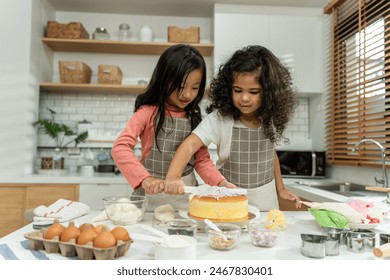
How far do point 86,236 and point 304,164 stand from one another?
2.20 metres

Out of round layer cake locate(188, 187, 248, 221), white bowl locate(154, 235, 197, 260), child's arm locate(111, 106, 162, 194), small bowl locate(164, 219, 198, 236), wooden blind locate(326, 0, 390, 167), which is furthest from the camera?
wooden blind locate(326, 0, 390, 167)

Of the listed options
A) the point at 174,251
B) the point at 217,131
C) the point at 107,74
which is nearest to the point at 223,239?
the point at 174,251

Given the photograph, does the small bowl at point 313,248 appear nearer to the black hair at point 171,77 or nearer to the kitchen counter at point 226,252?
the kitchen counter at point 226,252

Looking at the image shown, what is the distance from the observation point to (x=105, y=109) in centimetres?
289

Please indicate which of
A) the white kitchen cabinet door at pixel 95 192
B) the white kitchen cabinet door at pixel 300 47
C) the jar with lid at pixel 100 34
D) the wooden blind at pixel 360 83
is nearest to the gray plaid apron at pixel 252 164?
the wooden blind at pixel 360 83

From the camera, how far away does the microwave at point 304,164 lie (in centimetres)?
254

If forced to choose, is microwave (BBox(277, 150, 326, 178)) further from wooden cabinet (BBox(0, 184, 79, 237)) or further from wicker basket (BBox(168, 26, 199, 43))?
wooden cabinet (BBox(0, 184, 79, 237))

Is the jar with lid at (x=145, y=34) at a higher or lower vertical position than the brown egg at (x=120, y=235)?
higher

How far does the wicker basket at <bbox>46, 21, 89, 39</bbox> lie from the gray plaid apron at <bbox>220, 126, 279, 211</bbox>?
6.22 ft

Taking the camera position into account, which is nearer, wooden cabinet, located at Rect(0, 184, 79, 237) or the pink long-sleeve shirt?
the pink long-sleeve shirt

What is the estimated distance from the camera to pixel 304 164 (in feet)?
8.35

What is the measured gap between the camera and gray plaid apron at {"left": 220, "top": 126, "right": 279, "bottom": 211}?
1257mm

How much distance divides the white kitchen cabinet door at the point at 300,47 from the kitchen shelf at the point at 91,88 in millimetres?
1183

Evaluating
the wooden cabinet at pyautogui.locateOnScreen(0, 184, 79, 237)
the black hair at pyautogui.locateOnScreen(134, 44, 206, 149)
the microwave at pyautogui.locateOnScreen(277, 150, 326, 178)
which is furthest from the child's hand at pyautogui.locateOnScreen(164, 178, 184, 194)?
the microwave at pyautogui.locateOnScreen(277, 150, 326, 178)
